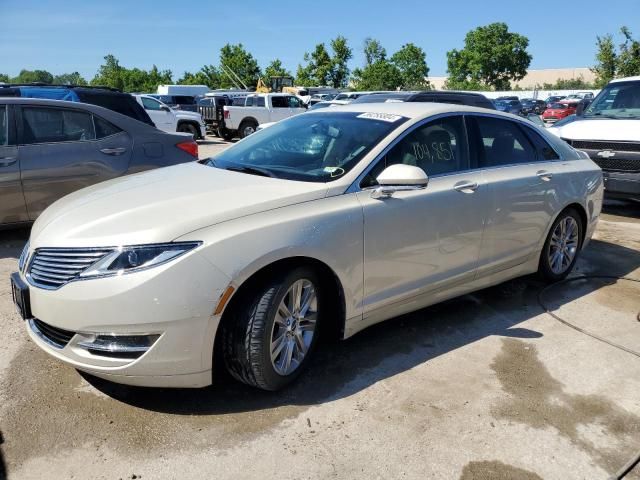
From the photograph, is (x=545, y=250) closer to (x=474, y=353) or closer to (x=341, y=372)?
(x=474, y=353)

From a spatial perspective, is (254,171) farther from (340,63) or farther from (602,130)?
(340,63)

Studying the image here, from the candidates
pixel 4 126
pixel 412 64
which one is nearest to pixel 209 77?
pixel 412 64

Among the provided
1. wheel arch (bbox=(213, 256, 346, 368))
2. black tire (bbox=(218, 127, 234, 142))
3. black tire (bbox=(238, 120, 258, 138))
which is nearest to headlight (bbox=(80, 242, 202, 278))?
wheel arch (bbox=(213, 256, 346, 368))

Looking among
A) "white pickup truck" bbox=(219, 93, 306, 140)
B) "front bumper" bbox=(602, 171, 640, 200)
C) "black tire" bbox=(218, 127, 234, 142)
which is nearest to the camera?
"front bumper" bbox=(602, 171, 640, 200)

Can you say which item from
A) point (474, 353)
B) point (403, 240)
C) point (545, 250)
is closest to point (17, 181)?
point (403, 240)

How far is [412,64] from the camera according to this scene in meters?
72.9

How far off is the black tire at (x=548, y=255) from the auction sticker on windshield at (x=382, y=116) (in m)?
1.93

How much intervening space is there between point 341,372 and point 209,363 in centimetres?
94

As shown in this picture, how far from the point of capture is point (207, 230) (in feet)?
9.23

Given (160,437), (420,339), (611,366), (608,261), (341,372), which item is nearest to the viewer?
(160,437)

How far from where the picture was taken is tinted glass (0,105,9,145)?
5.54 metres

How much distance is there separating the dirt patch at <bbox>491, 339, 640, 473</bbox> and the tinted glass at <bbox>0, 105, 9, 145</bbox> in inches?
194

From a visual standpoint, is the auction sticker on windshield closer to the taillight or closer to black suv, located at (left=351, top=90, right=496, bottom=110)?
the taillight

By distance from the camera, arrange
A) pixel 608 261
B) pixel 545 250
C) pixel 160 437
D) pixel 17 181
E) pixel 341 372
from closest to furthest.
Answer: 1. pixel 160 437
2. pixel 341 372
3. pixel 545 250
4. pixel 17 181
5. pixel 608 261
